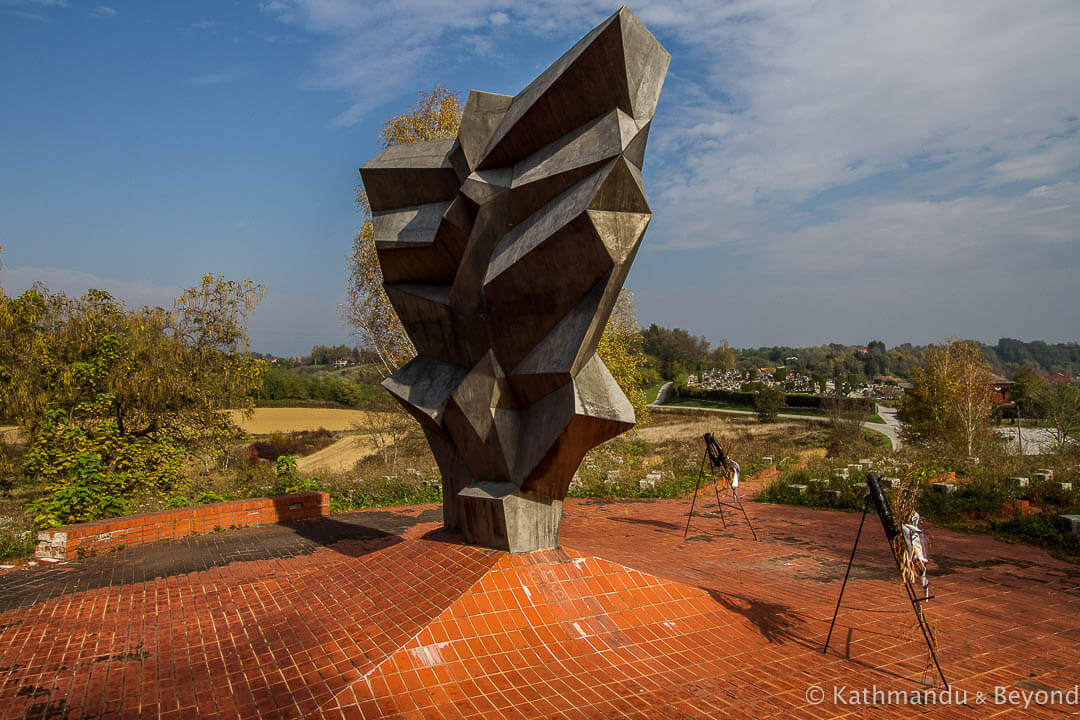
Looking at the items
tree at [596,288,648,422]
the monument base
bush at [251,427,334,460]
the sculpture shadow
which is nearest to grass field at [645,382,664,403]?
bush at [251,427,334,460]

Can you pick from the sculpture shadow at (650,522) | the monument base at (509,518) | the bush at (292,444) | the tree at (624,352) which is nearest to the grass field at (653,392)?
the bush at (292,444)

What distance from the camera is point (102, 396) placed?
1072cm

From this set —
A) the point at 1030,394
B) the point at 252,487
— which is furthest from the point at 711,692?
the point at 1030,394

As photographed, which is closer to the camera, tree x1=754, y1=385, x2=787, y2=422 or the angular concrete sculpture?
the angular concrete sculpture

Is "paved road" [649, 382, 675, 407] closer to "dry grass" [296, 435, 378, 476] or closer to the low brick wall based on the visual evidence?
"dry grass" [296, 435, 378, 476]

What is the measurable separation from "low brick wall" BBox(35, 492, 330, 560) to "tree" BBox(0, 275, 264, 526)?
0.78 m

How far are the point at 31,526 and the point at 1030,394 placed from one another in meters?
42.9

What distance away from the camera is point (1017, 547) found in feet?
29.4

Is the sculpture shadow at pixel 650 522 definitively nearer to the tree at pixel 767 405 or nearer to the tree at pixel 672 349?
the tree at pixel 767 405

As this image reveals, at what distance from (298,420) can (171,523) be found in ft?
102

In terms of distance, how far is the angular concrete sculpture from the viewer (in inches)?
209

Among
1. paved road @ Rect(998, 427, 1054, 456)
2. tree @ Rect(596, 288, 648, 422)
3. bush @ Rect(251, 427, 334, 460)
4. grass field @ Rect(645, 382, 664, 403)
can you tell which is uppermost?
tree @ Rect(596, 288, 648, 422)

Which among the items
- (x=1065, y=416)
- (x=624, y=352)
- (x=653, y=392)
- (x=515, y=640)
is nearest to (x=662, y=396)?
(x=653, y=392)

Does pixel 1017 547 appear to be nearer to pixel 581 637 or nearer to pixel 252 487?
pixel 581 637
